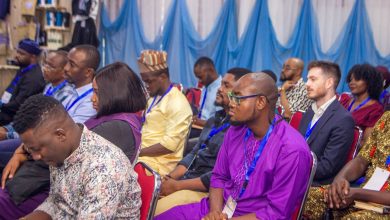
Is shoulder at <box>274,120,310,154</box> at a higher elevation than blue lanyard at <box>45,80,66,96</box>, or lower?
higher

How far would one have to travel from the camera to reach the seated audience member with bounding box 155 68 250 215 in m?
3.09

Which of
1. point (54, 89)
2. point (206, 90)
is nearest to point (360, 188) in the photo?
point (54, 89)

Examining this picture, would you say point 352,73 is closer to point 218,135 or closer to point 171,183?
point 218,135

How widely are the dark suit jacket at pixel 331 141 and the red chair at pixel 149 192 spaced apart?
57.4 inches

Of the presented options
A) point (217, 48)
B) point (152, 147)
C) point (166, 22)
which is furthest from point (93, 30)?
point (152, 147)

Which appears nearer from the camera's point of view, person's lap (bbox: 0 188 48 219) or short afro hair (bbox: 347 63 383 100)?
person's lap (bbox: 0 188 48 219)

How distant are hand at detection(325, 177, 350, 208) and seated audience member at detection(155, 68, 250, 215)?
2.58 feet

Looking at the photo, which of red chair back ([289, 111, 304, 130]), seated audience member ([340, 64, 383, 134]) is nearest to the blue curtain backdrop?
seated audience member ([340, 64, 383, 134])

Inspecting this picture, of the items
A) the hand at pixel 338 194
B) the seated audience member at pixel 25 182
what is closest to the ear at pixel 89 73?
the seated audience member at pixel 25 182

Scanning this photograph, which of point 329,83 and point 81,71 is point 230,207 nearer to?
point 329,83

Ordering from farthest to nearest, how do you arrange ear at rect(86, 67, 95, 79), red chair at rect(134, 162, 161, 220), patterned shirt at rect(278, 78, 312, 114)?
patterned shirt at rect(278, 78, 312, 114) < ear at rect(86, 67, 95, 79) < red chair at rect(134, 162, 161, 220)

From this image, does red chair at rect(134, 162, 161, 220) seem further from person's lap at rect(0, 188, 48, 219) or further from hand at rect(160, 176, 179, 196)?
hand at rect(160, 176, 179, 196)

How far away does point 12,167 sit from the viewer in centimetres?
299

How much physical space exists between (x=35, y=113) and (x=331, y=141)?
211 centimetres
